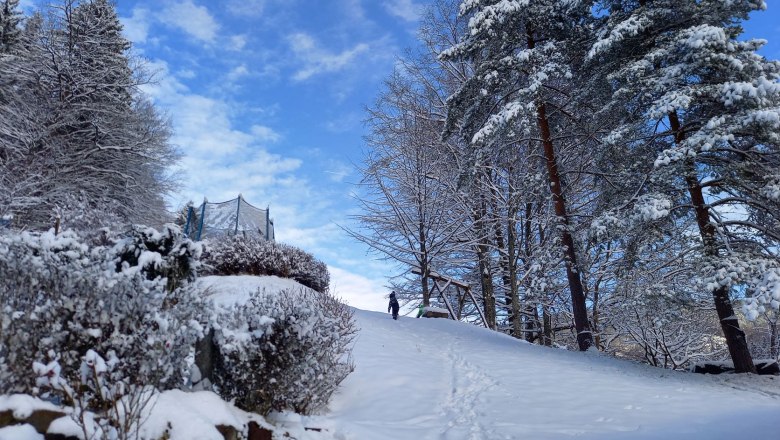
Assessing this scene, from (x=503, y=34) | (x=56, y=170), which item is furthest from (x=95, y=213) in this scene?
(x=503, y=34)

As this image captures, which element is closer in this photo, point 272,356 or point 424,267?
point 272,356

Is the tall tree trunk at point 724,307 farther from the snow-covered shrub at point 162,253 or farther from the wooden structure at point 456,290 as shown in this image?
the snow-covered shrub at point 162,253

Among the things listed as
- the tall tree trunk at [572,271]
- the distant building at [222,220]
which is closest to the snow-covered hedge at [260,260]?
the distant building at [222,220]

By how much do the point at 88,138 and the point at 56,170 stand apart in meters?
2.79

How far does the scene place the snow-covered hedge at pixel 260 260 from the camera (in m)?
11.2

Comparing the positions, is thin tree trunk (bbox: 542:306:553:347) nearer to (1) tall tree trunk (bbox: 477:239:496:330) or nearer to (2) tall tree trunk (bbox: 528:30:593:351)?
(1) tall tree trunk (bbox: 477:239:496:330)

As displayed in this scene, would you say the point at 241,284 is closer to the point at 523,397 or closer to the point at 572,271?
the point at 523,397

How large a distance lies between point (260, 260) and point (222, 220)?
4.90m

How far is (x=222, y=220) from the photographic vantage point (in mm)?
15445

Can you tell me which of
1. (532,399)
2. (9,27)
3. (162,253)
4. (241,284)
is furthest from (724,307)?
(9,27)

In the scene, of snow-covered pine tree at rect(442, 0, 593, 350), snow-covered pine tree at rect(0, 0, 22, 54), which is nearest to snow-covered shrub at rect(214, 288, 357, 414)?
snow-covered pine tree at rect(442, 0, 593, 350)

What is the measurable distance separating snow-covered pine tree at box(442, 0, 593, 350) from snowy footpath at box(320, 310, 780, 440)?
3.14m

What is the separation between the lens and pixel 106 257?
386 centimetres

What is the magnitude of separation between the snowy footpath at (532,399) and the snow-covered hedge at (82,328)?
215cm
